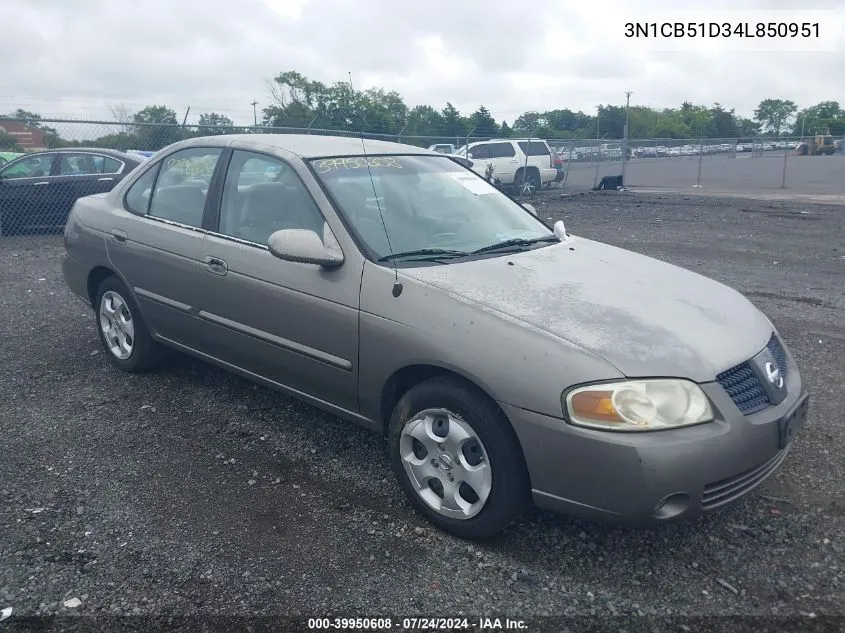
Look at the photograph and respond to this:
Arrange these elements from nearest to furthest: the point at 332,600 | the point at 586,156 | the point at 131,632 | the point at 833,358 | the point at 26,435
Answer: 1. the point at 131,632
2. the point at 332,600
3. the point at 26,435
4. the point at 833,358
5. the point at 586,156

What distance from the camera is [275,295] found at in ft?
12.8

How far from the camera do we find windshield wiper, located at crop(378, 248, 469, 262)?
12.0ft

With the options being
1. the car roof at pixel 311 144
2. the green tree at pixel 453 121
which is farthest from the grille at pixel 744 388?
the green tree at pixel 453 121

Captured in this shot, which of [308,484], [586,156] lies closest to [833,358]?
[308,484]

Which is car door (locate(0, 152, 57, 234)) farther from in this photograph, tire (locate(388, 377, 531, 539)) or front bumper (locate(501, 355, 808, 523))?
front bumper (locate(501, 355, 808, 523))

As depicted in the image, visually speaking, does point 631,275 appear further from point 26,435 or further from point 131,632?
point 26,435

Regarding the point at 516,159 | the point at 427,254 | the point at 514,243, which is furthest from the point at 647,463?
the point at 516,159

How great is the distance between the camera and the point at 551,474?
2.94m

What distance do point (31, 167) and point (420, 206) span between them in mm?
10370

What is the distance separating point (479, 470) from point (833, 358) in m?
3.72

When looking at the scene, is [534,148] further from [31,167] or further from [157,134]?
[31,167]

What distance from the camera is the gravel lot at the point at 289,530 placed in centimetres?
290

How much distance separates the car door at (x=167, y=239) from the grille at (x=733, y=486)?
2917mm

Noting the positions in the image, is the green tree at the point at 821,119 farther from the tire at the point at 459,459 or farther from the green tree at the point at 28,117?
the tire at the point at 459,459
